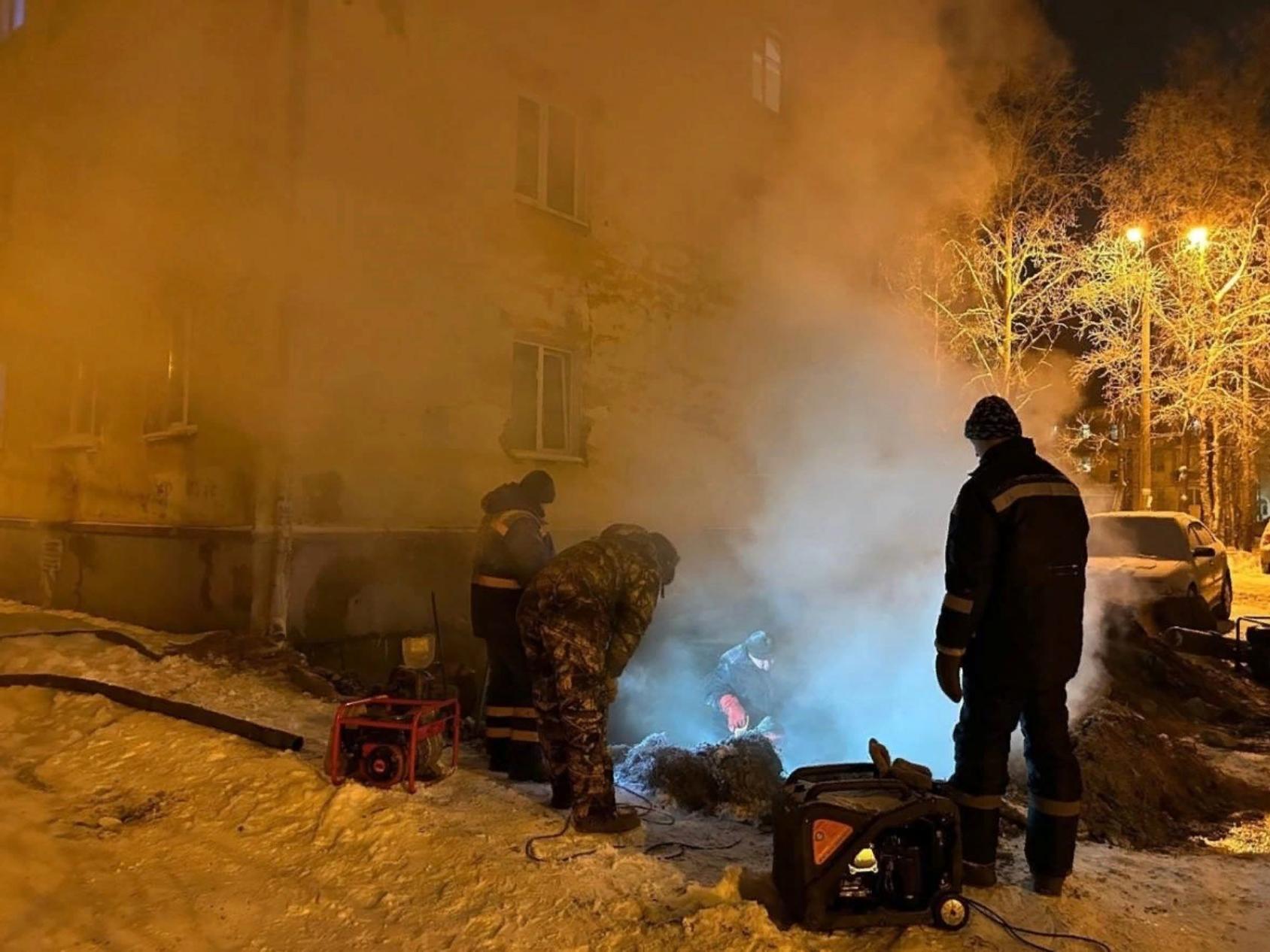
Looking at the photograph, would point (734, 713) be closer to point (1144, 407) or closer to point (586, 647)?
point (586, 647)

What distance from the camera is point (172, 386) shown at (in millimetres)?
7441

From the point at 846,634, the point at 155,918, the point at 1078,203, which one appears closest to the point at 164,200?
the point at 155,918

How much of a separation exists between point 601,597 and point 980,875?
1.81 meters

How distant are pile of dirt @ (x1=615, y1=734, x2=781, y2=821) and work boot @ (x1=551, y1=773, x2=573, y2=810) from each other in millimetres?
660

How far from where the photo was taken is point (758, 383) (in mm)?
11195

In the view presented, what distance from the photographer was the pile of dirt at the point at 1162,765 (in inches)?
171

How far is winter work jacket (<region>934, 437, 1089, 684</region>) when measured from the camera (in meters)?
3.15

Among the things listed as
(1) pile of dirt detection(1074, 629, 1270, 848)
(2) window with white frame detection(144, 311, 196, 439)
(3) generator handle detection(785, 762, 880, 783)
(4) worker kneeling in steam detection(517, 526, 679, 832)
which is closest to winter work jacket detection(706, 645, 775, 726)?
(1) pile of dirt detection(1074, 629, 1270, 848)

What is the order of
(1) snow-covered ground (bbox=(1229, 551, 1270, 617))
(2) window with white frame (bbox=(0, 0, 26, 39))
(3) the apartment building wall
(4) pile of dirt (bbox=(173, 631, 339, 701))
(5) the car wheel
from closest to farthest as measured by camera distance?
(4) pile of dirt (bbox=(173, 631, 339, 701)), (3) the apartment building wall, (2) window with white frame (bbox=(0, 0, 26, 39)), (5) the car wheel, (1) snow-covered ground (bbox=(1229, 551, 1270, 617))

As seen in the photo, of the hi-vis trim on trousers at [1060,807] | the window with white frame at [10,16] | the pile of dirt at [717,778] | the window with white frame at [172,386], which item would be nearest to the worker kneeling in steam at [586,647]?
the pile of dirt at [717,778]

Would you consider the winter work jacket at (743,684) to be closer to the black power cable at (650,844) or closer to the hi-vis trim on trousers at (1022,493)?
the black power cable at (650,844)

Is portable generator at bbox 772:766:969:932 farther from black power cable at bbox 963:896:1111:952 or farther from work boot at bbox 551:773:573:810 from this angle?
work boot at bbox 551:773:573:810

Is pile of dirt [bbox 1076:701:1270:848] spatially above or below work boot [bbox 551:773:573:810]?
below

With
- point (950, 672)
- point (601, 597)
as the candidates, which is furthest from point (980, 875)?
point (601, 597)
